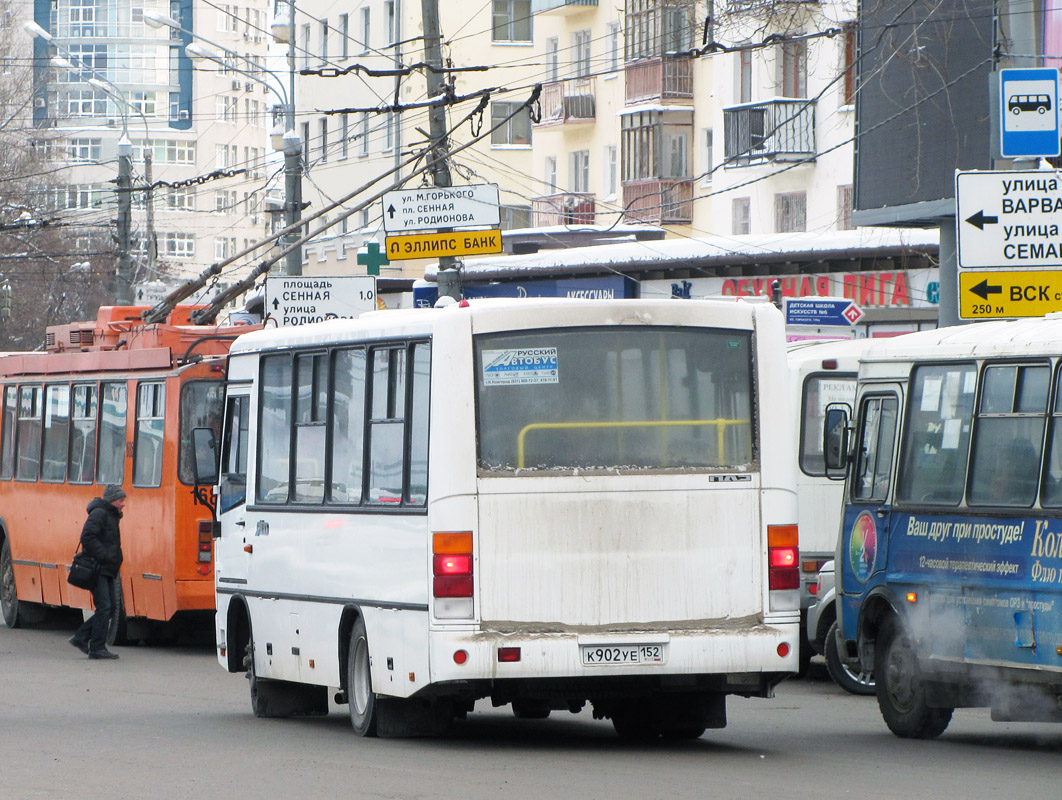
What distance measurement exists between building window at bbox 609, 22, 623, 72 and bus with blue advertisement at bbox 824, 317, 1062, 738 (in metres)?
37.7

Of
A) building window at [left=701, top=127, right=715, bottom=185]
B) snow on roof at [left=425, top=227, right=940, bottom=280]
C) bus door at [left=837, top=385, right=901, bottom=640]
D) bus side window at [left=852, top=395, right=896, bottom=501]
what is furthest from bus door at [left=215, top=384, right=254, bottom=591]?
building window at [left=701, top=127, right=715, bottom=185]

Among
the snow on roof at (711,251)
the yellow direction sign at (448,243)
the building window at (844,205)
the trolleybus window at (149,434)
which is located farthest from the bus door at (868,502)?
the building window at (844,205)

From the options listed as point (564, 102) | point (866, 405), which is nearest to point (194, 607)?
point (866, 405)

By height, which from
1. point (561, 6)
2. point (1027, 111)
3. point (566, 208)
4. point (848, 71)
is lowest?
point (1027, 111)

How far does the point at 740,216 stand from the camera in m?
44.6

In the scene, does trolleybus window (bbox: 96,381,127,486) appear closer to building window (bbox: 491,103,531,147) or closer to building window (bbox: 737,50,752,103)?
building window (bbox: 737,50,752,103)

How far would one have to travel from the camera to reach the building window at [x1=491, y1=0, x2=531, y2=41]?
200ft

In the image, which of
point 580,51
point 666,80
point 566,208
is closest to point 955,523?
point 666,80

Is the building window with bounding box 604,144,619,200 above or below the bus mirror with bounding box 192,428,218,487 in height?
above

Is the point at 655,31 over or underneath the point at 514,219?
over

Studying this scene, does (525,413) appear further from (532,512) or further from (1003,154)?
(1003,154)

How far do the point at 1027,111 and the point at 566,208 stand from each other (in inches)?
1511

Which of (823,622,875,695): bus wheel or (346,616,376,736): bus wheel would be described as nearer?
(346,616,376,736): bus wheel

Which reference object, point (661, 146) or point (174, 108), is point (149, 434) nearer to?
point (661, 146)
